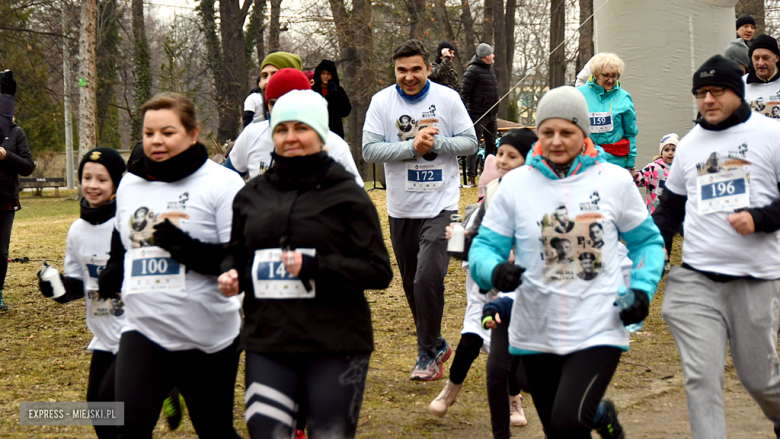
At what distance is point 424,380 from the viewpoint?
614 cm

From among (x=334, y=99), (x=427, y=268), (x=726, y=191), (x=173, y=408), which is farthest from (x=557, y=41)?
(x=173, y=408)

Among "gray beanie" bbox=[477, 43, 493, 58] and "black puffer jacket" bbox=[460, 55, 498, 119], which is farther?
"black puffer jacket" bbox=[460, 55, 498, 119]

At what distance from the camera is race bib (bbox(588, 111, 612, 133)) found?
8047 millimetres

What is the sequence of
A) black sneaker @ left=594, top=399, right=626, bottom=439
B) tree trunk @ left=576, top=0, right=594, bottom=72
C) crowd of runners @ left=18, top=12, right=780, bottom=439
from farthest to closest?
tree trunk @ left=576, top=0, right=594, bottom=72, black sneaker @ left=594, top=399, right=626, bottom=439, crowd of runners @ left=18, top=12, right=780, bottom=439

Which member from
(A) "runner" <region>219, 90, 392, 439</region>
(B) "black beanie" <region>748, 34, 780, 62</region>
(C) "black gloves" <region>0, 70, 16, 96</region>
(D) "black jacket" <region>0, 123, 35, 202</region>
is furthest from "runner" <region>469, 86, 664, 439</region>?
(C) "black gloves" <region>0, 70, 16, 96</region>

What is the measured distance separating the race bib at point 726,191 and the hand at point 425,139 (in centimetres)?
208

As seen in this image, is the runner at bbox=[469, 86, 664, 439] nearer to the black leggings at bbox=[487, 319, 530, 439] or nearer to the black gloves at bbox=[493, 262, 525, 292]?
the black gloves at bbox=[493, 262, 525, 292]

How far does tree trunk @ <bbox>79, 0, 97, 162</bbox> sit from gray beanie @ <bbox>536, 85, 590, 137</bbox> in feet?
76.1

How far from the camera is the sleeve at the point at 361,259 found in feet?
11.0

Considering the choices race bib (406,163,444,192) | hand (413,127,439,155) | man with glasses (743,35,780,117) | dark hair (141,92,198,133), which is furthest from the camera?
man with glasses (743,35,780,117)

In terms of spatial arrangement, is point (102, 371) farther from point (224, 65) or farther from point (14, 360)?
point (224, 65)

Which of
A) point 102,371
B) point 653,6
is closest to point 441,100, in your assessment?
point 102,371

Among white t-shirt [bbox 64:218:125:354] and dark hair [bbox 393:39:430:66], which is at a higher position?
dark hair [bbox 393:39:430:66]

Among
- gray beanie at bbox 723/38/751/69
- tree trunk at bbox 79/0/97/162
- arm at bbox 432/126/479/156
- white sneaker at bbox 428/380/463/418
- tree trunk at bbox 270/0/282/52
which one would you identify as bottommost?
white sneaker at bbox 428/380/463/418
